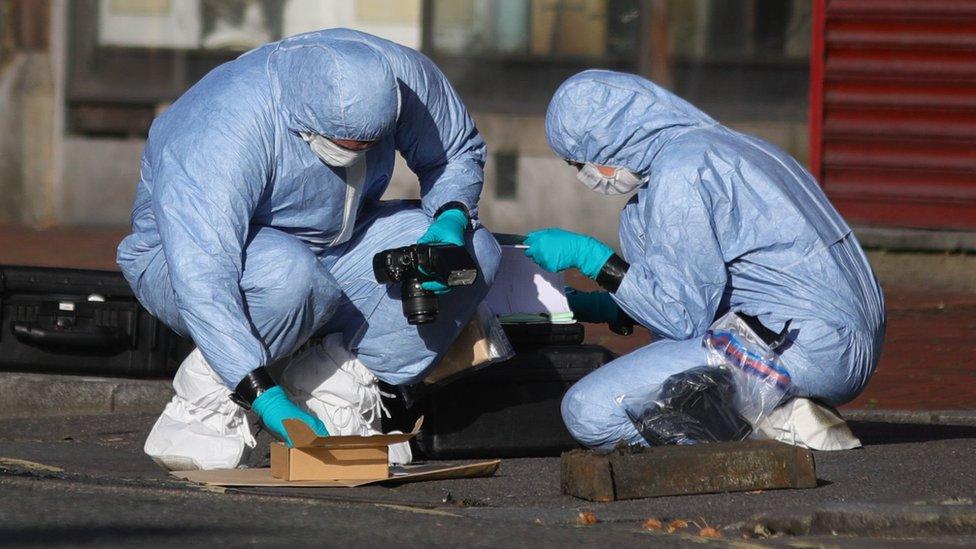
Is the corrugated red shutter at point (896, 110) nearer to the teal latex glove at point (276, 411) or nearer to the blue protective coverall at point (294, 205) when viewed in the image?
the blue protective coverall at point (294, 205)

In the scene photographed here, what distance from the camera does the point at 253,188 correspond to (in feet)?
14.0

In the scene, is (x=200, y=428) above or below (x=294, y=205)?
below

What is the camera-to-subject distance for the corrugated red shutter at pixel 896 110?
888cm

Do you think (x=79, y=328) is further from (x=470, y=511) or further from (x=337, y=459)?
(x=470, y=511)

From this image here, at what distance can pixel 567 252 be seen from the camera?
15.3 ft

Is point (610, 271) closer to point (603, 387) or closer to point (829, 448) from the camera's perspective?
point (603, 387)

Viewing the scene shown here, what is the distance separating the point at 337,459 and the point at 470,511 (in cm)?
46

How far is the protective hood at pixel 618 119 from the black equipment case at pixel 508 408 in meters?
0.62

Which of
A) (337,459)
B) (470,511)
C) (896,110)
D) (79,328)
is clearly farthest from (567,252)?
(896,110)

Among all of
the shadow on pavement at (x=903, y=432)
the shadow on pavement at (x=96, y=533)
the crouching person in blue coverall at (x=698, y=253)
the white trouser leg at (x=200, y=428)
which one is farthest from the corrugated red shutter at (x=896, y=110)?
the shadow on pavement at (x=96, y=533)

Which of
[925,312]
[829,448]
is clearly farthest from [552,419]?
[925,312]

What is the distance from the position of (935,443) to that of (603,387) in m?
1.07

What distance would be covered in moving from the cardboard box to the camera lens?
40 cm

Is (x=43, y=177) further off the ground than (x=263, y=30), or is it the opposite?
(x=263, y=30)
